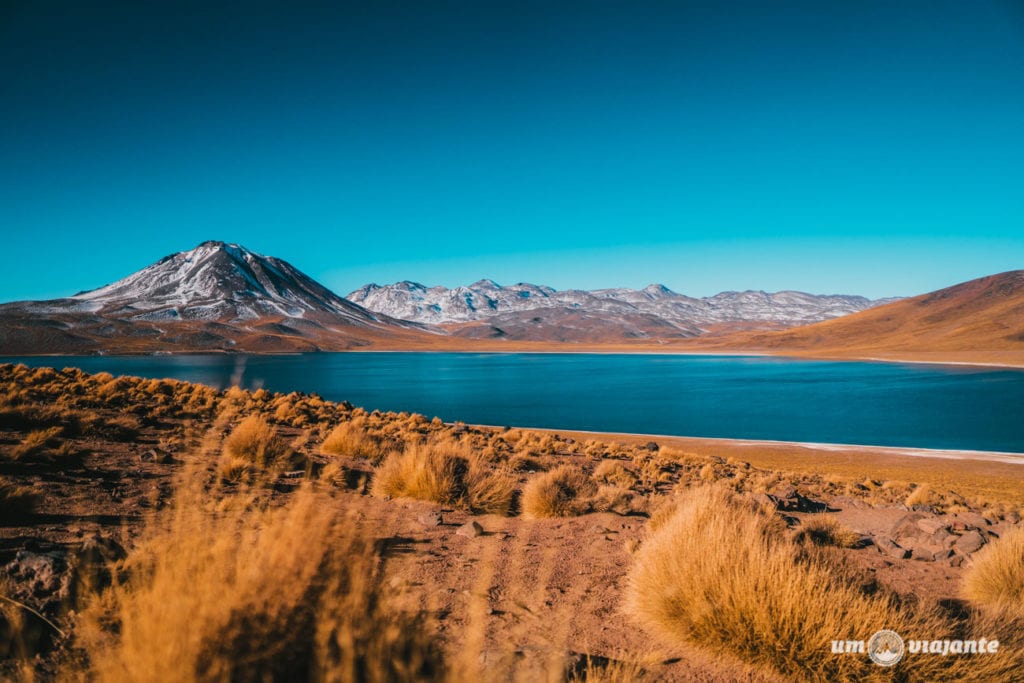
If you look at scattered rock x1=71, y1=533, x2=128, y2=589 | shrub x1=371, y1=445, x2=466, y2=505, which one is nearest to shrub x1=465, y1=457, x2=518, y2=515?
shrub x1=371, y1=445, x2=466, y2=505

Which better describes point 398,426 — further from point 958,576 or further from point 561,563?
point 958,576

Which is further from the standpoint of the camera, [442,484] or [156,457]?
[156,457]

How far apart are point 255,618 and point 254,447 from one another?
244 inches

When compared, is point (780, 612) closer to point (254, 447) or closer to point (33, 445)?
point (254, 447)

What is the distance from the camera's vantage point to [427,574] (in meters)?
4.66

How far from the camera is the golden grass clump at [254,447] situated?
25.8 ft

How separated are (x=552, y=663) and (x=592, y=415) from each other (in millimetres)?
36828

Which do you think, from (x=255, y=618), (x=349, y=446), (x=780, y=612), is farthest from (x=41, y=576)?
(x=349, y=446)

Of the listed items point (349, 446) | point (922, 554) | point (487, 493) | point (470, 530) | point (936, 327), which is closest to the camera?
point (470, 530)

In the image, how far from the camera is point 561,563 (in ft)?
17.5

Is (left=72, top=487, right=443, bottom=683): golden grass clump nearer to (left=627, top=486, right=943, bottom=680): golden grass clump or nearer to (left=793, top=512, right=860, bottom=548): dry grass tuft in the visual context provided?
(left=627, top=486, right=943, bottom=680): golden grass clump

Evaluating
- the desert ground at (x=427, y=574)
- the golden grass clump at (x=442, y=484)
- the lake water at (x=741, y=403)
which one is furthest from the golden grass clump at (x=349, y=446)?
the lake water at (x=741, y=403)

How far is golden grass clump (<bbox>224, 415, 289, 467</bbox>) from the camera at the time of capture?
7.86m

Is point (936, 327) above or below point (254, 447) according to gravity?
above
